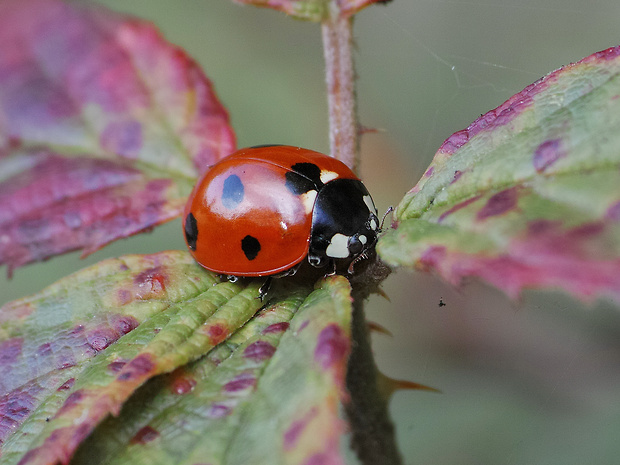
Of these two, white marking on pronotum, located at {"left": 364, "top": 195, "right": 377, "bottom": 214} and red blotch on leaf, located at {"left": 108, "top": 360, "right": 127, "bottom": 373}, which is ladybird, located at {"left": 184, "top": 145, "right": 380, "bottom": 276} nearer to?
white marking on pronotum, located at {"left": 364, "top": 195, "right": 377, "bottom": 214}

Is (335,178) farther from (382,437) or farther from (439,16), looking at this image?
(439,16)

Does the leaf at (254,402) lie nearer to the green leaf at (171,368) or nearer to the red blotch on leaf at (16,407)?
the green leaf at (171,368)

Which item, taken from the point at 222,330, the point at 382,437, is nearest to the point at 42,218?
the point at 222,330

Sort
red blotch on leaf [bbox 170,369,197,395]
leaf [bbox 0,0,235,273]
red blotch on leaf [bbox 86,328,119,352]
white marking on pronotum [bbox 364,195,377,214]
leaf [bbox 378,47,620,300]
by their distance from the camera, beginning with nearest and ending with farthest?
leaf [bbox 378,47,620,300]
red blotch on leaf [bbox 170,369,197,395]
red blotch on leaf [bbox 86,328,119,352]
white marking on pronotum [bbox 364,195,377,214]
leaf [bbox 0,0,235,273]

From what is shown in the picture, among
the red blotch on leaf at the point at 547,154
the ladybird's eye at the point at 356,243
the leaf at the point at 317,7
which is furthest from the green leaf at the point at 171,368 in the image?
the leaf at the point at 317,7

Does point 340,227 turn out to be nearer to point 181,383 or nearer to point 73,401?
point 181,383

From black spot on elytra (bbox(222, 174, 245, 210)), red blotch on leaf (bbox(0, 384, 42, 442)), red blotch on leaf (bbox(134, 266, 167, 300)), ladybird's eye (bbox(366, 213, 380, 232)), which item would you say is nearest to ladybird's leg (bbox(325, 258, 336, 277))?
ladybird's eye (bbox(366, 213, 380, 232))

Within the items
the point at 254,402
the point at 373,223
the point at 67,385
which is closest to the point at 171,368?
the point at 254,402
